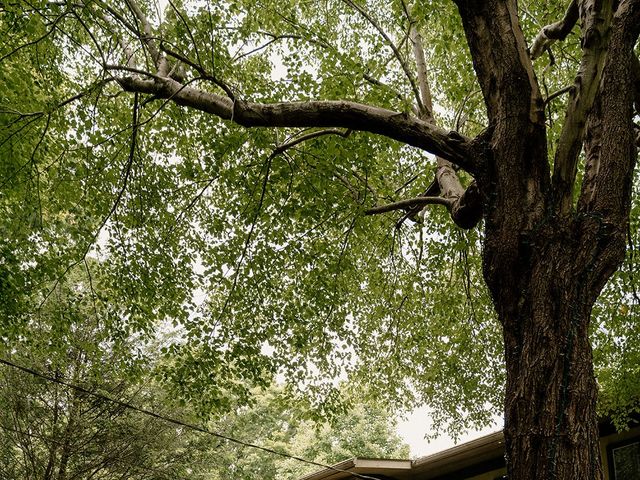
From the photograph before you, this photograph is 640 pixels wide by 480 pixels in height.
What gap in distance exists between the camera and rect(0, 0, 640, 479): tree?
11.2ft

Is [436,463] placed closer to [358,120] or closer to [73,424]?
[358,120]

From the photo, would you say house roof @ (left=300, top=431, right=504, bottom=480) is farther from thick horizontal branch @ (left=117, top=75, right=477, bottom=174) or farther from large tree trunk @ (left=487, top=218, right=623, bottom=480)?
thick horizontal branch @ (left=117, top=75, right=477, bottom=174)

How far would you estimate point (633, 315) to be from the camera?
7.48 meters

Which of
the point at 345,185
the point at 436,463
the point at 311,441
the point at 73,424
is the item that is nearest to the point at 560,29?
the point at 345,185

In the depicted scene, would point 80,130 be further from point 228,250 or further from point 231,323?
point 231,323

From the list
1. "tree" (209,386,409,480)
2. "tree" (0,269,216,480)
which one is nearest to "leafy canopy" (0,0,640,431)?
"tree" (0,269,216,480)

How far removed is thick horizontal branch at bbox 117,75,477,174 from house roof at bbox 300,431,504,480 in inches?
222

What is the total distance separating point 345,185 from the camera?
6758mm

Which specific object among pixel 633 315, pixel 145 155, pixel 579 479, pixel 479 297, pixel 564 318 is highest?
pixel 145 155

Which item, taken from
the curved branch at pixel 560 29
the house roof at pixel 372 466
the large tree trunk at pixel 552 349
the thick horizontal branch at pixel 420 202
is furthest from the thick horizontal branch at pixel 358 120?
the house roof at pixel 372 466

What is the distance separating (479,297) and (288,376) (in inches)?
129

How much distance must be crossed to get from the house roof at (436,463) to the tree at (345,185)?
3.38 feet

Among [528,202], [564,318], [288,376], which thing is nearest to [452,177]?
[528,202]

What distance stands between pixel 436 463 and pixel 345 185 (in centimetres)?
524
